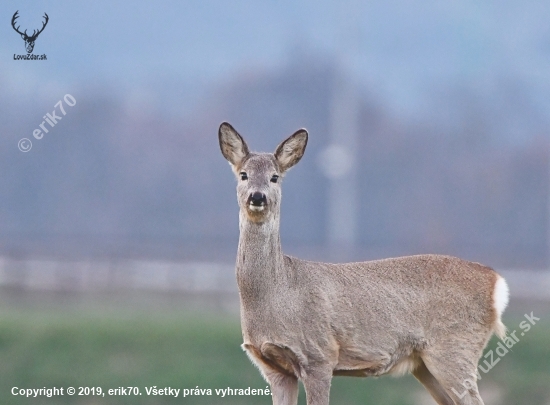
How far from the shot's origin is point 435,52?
294 feet

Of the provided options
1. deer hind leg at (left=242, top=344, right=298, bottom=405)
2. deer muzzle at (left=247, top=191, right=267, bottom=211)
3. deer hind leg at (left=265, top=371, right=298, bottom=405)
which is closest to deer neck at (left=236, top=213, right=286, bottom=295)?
deer muzzle at (left=247, top=191, right=267, bottom=211)

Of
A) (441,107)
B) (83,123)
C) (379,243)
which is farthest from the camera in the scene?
(441,107)

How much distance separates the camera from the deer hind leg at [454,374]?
11523mm

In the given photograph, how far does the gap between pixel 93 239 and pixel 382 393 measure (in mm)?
30820

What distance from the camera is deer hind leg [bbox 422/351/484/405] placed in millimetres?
11523

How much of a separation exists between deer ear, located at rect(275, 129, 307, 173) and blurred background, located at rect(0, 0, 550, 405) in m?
8.90

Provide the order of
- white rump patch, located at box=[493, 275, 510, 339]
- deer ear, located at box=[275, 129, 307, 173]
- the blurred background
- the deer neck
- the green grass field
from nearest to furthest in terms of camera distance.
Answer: the deer neck < deer ear, located at box=[275, 129, 307, 173] < white rump patch, located at box=[493, 275, 510, 339] < the green grass field < the blurred background

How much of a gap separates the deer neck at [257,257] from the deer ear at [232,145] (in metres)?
0.61

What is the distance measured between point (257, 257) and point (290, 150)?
1009 mm

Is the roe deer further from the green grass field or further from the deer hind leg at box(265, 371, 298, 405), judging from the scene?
the green grass field

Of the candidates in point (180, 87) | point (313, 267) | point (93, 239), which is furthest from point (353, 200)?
point (313, 267)

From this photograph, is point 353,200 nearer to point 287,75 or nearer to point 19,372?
point 287,75

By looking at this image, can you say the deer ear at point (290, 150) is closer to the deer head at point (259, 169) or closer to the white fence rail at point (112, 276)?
the deer head at point (259, 169)

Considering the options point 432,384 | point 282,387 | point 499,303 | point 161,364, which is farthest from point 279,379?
point 161,364
